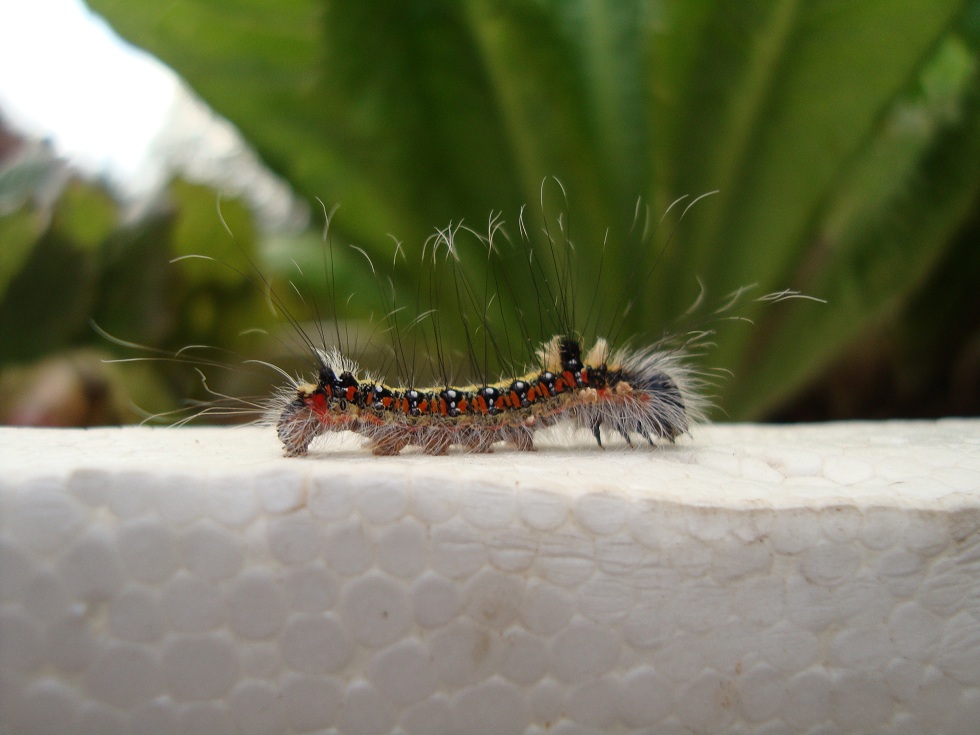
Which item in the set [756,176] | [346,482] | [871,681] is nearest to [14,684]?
[346,482]


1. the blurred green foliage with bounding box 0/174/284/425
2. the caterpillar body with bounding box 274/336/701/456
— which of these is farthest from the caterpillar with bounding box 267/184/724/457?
the blurred green foliage with bounding box 0/174/284/425

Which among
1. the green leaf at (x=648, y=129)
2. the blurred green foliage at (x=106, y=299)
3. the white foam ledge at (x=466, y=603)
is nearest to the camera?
the white foam ledge at (x=466, y=603)

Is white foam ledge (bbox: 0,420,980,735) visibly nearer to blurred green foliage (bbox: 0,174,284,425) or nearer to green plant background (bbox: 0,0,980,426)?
green plant background (bbox: 0,0,980,426)

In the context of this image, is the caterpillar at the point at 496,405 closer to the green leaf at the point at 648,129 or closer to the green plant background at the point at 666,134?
the green leaf at the point at 648,129

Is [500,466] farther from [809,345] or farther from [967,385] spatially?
[967,385]

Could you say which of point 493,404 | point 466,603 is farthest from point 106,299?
point 466,603

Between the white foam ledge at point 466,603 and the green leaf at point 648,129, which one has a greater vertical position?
the green leaf at point 648,129


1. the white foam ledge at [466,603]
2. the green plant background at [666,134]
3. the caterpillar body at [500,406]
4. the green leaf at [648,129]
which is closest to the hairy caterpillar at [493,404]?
the caterpillar body at [500,406]
